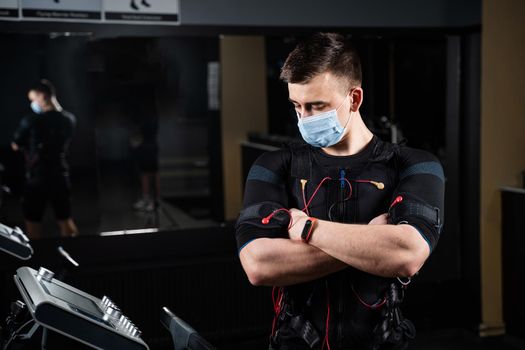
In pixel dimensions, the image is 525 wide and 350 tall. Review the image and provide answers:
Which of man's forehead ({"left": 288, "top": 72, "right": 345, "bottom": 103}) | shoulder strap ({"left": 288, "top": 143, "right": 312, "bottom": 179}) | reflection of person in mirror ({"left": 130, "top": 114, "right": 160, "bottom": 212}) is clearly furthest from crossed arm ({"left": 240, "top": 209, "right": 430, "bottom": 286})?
reflection of person in mirror ({"left": 130, "top": 114, "right": 160, "bottom": 212})

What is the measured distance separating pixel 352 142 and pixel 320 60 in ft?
0.79

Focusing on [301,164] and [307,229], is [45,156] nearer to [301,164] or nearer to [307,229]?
[301,164]

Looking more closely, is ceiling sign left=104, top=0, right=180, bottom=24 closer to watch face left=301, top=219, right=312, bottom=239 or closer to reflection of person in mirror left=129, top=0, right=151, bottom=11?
reflection of person in mirror left=129, top=0, right=151, bottom=11

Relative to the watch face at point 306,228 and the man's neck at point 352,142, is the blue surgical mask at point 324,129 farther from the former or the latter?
the watch face at point 306,228

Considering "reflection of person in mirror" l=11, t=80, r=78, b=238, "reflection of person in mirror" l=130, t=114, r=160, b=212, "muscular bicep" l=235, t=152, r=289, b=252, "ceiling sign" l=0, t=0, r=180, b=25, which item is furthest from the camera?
"reflection of person in mirror" l=130, t=114, r=160, b=212

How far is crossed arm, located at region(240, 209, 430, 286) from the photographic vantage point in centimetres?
164

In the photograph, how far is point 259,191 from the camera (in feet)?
5.91

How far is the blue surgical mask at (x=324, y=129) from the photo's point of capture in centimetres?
177

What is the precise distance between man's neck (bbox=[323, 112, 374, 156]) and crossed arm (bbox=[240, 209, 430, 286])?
7.7 inches

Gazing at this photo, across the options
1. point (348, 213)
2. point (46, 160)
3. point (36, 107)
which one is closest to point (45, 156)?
point (46, 160)

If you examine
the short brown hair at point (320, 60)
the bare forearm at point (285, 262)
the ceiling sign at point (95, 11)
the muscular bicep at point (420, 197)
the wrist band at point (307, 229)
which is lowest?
the bare forearm at point (285, 262)

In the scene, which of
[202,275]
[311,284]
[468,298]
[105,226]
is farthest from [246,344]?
[311,284]

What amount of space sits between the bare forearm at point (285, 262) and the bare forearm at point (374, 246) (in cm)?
3

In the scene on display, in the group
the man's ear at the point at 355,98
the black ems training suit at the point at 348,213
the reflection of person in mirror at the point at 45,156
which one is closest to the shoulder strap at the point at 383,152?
the black ems training suit at the point at 348,213
